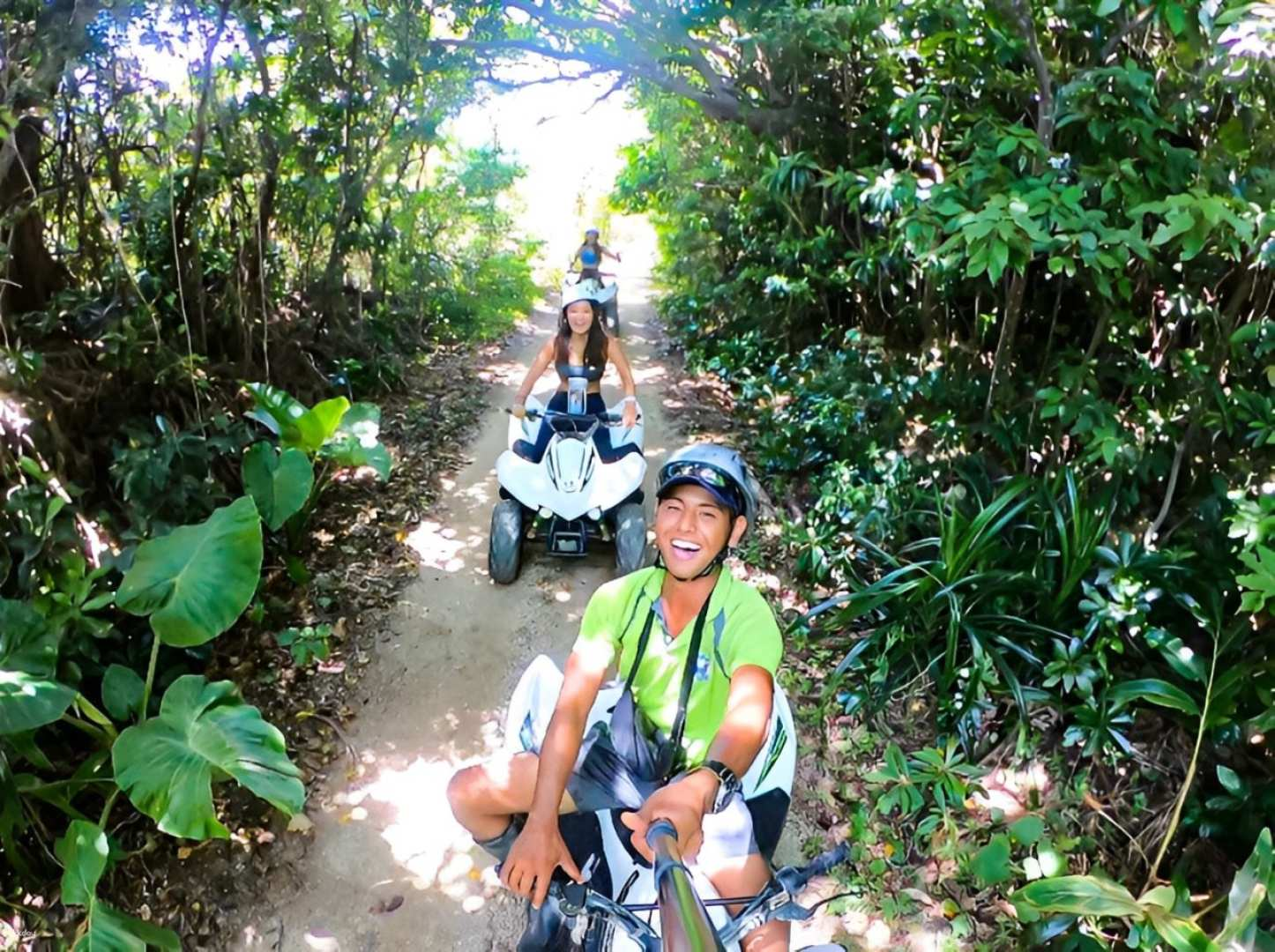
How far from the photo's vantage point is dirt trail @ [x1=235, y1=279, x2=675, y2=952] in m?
2.76

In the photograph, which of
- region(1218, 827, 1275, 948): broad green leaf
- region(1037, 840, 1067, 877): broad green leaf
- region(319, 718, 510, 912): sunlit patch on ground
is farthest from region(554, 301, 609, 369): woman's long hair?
region(1218, 827, 1275, 948): broad green leaf

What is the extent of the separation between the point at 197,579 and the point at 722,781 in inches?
79.6

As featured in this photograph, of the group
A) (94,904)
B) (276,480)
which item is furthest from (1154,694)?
(276,480)

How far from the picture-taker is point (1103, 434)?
318 centimetres

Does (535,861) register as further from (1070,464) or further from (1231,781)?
(1070,464)

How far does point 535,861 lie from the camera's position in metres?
1.73

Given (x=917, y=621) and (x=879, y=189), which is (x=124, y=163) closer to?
(x=879, y=189)

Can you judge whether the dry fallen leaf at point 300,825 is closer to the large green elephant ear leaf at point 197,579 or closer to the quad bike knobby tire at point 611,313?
the large green elephant ear leaf at point 197,579

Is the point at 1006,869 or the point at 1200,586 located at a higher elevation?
A: the point at 1200,586

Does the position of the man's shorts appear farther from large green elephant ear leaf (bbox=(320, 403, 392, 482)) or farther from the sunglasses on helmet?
large green elephant ear leaf (bbox=(320, 403, 392, 482))

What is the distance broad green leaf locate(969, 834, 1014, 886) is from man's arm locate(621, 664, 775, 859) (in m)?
1.31

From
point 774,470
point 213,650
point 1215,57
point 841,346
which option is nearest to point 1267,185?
point 1215,57

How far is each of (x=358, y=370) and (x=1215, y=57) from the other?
645cm

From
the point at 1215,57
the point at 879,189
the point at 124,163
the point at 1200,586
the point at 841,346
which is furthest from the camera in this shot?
the point at 841,346
